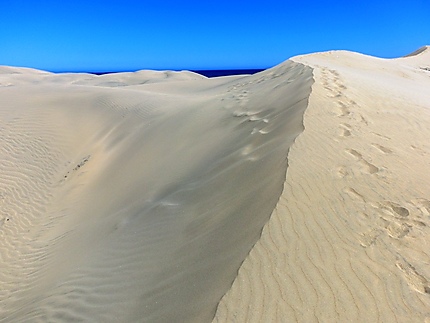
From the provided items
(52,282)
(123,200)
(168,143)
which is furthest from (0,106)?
(52,282)

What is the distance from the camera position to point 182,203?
4645 millimetres

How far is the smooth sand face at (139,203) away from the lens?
322 cm

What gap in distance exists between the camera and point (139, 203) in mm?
5668

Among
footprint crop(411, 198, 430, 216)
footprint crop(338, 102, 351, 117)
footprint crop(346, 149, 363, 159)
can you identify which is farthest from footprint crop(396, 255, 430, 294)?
footprint crop(338, 102, 351, 117)

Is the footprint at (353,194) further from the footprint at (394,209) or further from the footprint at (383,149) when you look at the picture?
the footprint at (383,149)

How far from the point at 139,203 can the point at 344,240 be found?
12.0 feet

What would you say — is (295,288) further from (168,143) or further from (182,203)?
(168,143)

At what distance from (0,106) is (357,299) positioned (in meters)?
14.8

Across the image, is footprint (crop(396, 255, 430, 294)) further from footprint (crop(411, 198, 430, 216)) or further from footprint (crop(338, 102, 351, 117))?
footprint (crop(338, 102, 351, 117))

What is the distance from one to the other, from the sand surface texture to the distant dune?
11 millimetres

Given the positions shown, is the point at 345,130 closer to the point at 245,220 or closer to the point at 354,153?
the point at 354,153

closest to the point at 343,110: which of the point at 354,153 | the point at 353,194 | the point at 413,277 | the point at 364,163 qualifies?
the point at 354,153

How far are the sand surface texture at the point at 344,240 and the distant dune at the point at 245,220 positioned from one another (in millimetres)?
11

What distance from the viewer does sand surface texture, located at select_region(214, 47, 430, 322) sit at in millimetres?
2340
